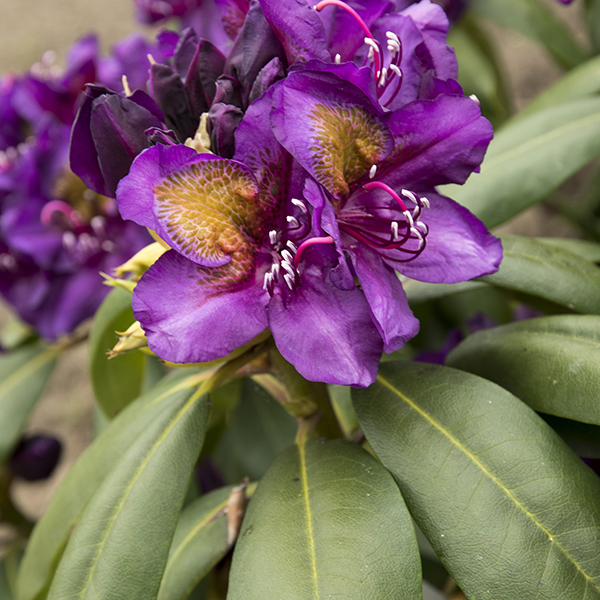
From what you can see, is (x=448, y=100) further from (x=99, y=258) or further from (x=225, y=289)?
(x=99, y=258)

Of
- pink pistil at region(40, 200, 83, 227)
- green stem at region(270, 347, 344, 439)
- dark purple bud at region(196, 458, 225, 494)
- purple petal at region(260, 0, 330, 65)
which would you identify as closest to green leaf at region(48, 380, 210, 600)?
green stem at region(270, 347, 344, 439)

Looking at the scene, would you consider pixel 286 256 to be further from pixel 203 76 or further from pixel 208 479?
pixel 208 479

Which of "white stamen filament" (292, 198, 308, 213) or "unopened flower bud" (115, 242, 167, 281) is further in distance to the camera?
"unopened flower bud" (115, 242, 167, 281)

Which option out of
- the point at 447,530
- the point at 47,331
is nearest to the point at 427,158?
the point at 447,530

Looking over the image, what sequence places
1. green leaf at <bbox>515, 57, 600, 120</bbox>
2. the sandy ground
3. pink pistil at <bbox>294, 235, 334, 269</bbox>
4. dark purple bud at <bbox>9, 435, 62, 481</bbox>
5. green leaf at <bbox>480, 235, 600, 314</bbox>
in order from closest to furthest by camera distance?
pink pistil at <bbox>294, 235, 334, 269</bbox> < green leaf at <bbox>480, 235, 600, 314</bbox> < green leaf at <bbox>515, 57, 600, 120</bbox> < dark purple bud at <bbox>9, 435, 62, 481</bbox> < the sandy ground

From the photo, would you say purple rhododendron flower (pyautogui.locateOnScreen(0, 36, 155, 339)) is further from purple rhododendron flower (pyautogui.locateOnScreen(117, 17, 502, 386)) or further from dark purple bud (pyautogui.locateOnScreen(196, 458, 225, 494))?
purple rhododendron flower (pyautogui.locateOnScreen(117, 17, 502, 386))

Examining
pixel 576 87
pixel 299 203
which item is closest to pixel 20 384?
pixel 299 203

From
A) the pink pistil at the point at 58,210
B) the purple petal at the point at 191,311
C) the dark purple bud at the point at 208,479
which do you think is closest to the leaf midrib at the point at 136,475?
the purple petal at the point at 191,311
